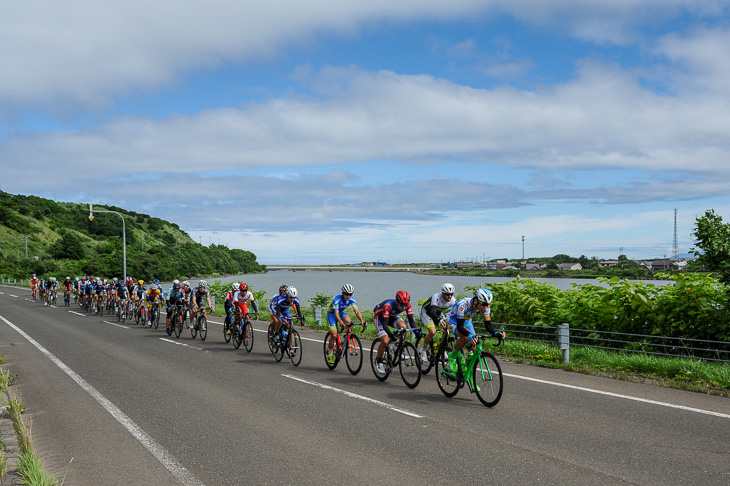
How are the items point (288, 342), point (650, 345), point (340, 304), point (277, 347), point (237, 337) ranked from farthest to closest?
point (237, 337)
point (277, 347)
point (288, 342)
point (650, 345)
point (340, 304)

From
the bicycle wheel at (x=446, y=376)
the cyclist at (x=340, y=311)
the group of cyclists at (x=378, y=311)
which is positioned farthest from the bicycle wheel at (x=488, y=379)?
the cyclist at (x=340, y=311)

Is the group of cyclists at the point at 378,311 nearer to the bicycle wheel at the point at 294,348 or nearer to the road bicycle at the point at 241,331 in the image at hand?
the road bicycle at the point at 241,331

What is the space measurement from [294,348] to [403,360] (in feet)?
11.1

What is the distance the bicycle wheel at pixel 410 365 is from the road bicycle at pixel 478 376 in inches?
21.0

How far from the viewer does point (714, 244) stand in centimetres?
1039

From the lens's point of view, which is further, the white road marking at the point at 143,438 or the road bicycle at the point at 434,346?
the road bicycle at the point at 434,346

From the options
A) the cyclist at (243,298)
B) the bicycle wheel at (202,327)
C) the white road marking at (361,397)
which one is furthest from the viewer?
the bicycle wheel at (202,327)

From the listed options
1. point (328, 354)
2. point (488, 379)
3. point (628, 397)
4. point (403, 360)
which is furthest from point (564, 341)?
point (328, 354)

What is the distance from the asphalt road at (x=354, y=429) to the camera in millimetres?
5531

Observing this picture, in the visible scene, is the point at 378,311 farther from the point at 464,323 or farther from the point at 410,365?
the point at 464,323

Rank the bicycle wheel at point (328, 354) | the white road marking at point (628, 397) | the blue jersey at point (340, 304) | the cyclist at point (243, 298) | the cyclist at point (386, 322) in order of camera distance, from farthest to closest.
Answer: the cyclist at point (243, 298)
the bicycle wheel at point (328, 354)
the blue jersey at point (340, 304)
the cyclist at point (386, 322)
the white road marking at point (628, 397)

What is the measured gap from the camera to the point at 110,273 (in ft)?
274

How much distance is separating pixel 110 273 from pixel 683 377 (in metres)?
86.1

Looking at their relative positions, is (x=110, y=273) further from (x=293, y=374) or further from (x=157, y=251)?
(x=293, y=374)
